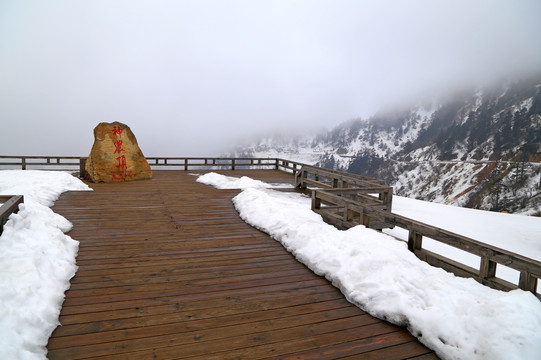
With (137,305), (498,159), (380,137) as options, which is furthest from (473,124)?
(137,305)

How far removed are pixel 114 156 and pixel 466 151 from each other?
120m

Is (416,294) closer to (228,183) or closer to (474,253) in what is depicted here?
(474,253)

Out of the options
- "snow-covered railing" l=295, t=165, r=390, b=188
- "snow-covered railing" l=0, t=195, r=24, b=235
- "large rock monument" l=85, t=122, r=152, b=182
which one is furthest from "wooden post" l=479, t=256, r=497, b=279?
"large rock monument" l=85, t=122, r=152, b=182

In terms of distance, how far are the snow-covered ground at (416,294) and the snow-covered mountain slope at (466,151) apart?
213ft

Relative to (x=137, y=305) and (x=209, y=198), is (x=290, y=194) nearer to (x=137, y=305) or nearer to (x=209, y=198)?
(x=209, y=198)

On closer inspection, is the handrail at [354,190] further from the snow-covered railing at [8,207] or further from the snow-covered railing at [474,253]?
the snow-covered railing at [8,207]

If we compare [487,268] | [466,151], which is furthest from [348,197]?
[466,151]

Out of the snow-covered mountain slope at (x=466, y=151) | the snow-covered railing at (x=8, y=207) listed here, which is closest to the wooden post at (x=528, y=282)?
the snow-covered railing at (x=8, y=207)

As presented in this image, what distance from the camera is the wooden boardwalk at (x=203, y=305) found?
2.69 meters

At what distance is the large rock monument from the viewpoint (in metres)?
12.2

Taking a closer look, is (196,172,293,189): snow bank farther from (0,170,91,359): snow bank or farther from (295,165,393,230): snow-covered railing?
(0,170,91,359): snow bank

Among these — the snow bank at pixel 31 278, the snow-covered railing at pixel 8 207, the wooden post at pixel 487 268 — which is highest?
the snow-covered railing at pixel 8 207

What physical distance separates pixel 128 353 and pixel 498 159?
114478 millimetres

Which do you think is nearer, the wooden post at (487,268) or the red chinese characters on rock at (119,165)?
the wooden post at (487,268)
